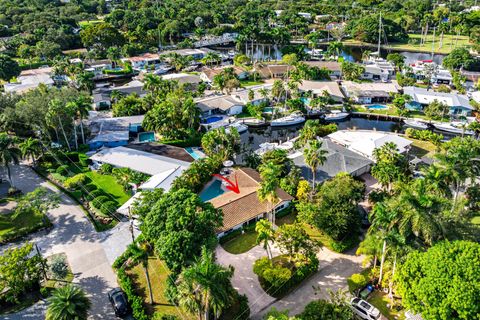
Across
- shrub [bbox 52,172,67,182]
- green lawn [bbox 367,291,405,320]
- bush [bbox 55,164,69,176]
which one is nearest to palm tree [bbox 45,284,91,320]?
green lawn [bbox 367,291,405,320]

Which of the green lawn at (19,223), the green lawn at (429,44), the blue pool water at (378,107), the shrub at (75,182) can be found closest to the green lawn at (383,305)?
the green lawn at (19,223)

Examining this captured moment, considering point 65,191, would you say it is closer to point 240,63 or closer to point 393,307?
point 393,307

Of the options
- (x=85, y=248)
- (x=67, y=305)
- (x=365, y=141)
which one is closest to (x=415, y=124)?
(x=365, y=141)

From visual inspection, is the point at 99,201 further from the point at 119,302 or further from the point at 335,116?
the point at 335,116

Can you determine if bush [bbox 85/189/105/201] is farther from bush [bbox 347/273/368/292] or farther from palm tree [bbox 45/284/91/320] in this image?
bush [bbox 347/273/368/292]

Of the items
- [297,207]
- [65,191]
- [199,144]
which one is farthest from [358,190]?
[65,191]

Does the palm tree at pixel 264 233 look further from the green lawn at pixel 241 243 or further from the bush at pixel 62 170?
the bush at pixel 62 170
